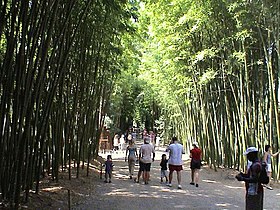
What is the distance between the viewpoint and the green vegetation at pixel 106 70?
4516 millimetres

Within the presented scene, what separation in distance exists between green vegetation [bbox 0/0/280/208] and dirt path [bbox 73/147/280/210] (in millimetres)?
913

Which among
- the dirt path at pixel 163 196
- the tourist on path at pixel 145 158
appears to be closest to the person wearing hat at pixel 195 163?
the dirt path at pixel 163 196

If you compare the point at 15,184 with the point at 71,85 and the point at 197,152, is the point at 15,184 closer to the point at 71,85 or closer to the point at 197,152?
the point at 71,85

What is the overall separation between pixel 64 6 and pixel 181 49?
6295 millimetres

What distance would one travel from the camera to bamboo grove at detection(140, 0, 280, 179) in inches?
331

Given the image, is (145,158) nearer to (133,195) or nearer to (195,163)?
(195,163)

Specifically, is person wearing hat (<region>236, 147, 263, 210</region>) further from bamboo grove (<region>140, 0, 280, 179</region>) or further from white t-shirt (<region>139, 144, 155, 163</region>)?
bamboo grove (<region>140, 0, 280, 179</region>)

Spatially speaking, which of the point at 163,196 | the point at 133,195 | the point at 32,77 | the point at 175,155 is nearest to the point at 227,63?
the point at 175,155

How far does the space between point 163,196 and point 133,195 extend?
0.55 m

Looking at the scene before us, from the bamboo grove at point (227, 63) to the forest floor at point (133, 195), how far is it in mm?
1696

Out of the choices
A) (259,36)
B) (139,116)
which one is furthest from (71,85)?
(139,116)

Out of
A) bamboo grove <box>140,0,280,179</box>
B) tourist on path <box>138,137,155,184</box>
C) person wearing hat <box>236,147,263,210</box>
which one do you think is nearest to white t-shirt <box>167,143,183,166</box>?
tourist on path <box>138,137,155,184</box>

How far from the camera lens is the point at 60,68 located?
5293 millimetres

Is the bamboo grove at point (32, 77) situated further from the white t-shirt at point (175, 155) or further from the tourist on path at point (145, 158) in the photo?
the white t-shirt at point (175, 155)
